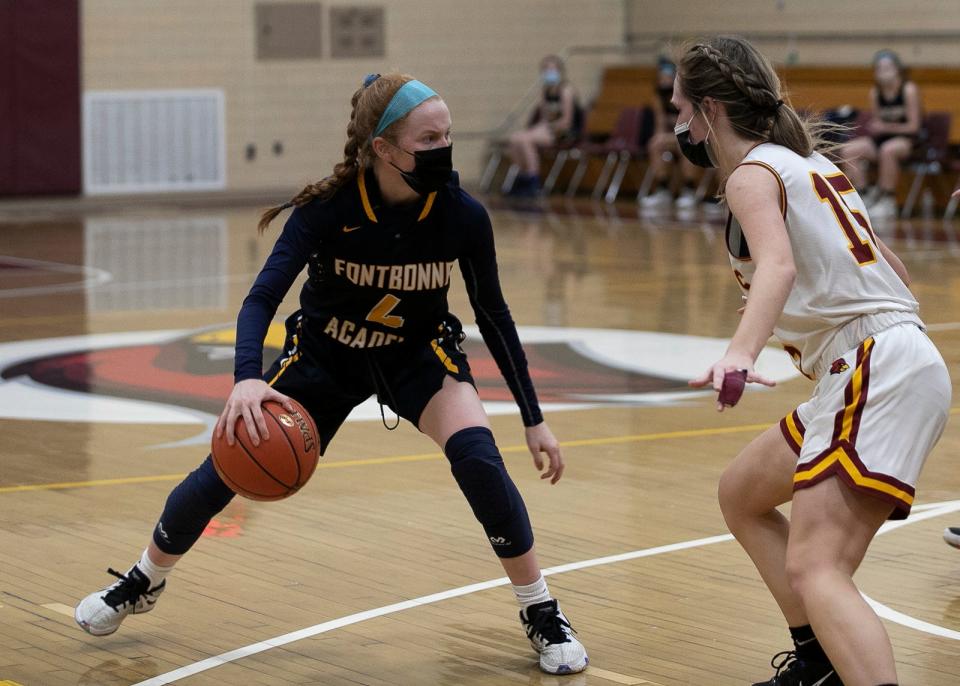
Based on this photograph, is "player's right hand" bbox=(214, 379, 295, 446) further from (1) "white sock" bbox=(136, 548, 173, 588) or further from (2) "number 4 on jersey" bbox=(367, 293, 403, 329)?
(1) "white sock" bbox=(136, 548, 173, 588)

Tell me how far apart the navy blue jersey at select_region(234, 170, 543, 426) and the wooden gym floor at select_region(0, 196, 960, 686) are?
79 cm

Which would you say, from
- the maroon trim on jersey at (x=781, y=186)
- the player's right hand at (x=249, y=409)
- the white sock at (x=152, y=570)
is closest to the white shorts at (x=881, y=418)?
the maroon trim on jersey at (x=781, y=186)

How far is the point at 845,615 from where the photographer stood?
3494 millimetres

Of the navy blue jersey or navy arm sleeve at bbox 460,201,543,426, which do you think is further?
navy arm sleeve at bbox 460,201,543,426

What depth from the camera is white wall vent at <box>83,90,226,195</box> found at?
2045cm

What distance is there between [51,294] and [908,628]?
9.22m

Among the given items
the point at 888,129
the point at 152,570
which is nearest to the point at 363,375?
the point at 152,570

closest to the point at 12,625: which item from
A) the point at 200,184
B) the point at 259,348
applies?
the point at 259,348

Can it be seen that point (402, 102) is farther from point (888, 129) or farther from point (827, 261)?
point (888, 129)

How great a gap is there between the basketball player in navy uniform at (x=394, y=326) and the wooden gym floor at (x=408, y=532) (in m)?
0.22

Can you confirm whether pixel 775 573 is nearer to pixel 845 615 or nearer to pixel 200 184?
pixel 845 615

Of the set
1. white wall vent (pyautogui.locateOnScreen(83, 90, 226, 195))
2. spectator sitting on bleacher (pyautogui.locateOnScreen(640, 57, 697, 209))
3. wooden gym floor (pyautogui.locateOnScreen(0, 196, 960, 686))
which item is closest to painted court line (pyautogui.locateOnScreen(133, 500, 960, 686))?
wooden gym floor (pyautogui.locateOnScreen(0, 196, 960, 686))

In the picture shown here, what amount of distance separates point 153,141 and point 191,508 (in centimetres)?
1681

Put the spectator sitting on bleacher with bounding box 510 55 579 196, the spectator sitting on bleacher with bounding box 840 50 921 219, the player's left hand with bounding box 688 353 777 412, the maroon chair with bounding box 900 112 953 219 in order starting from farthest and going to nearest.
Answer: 1. the spectator sitting on bleacher with bounding box 510 55 579 196
2. the maroon chair with bounding box 900 112 953 219
3. the spectator sitting on bleacher with bounding box 840 50 921 219
4. the player's left hand with bounding box 688 353 777 412
